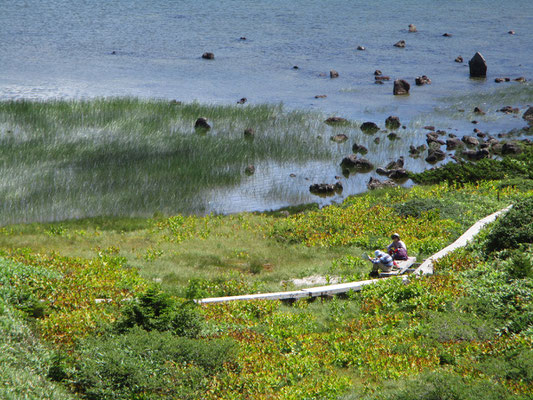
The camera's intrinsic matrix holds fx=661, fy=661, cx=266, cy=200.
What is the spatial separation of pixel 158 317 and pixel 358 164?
26.3m

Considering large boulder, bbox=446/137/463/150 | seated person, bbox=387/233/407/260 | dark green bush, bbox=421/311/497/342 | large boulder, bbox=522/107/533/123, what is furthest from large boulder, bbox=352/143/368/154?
dark green bush, bbox=421/311/497/342

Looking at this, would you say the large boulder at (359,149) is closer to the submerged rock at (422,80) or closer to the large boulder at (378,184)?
the large boulder at (378,184)

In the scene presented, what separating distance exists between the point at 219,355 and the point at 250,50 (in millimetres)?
66211

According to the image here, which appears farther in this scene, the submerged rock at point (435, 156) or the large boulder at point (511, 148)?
the submerged rock at point (435, 156)

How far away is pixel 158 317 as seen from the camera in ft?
47.8

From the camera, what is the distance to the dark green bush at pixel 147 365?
40.1 feet

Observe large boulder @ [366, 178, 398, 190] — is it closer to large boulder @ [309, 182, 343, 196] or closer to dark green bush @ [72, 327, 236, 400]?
large boulder @ [309, 182, 343, 196]

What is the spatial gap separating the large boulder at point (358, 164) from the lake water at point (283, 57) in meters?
0.74

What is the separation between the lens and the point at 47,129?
4044 cm

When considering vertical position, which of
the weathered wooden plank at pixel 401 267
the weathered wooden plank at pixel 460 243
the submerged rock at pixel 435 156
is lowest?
the submerged rock at pixel 435 156

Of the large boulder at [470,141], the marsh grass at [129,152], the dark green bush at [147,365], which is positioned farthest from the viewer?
the large boulder at [470,141]

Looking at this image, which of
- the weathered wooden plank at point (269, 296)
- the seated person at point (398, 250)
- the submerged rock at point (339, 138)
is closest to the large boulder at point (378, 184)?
the submerged rock at point (339, 138)

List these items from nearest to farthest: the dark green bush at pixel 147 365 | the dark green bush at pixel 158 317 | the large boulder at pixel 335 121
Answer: the dark green bush at pixel 147 365, the dark green bush at pixel 158 317, the large boulder at pixel 335 121

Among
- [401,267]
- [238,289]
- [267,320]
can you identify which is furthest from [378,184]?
[267,320]
